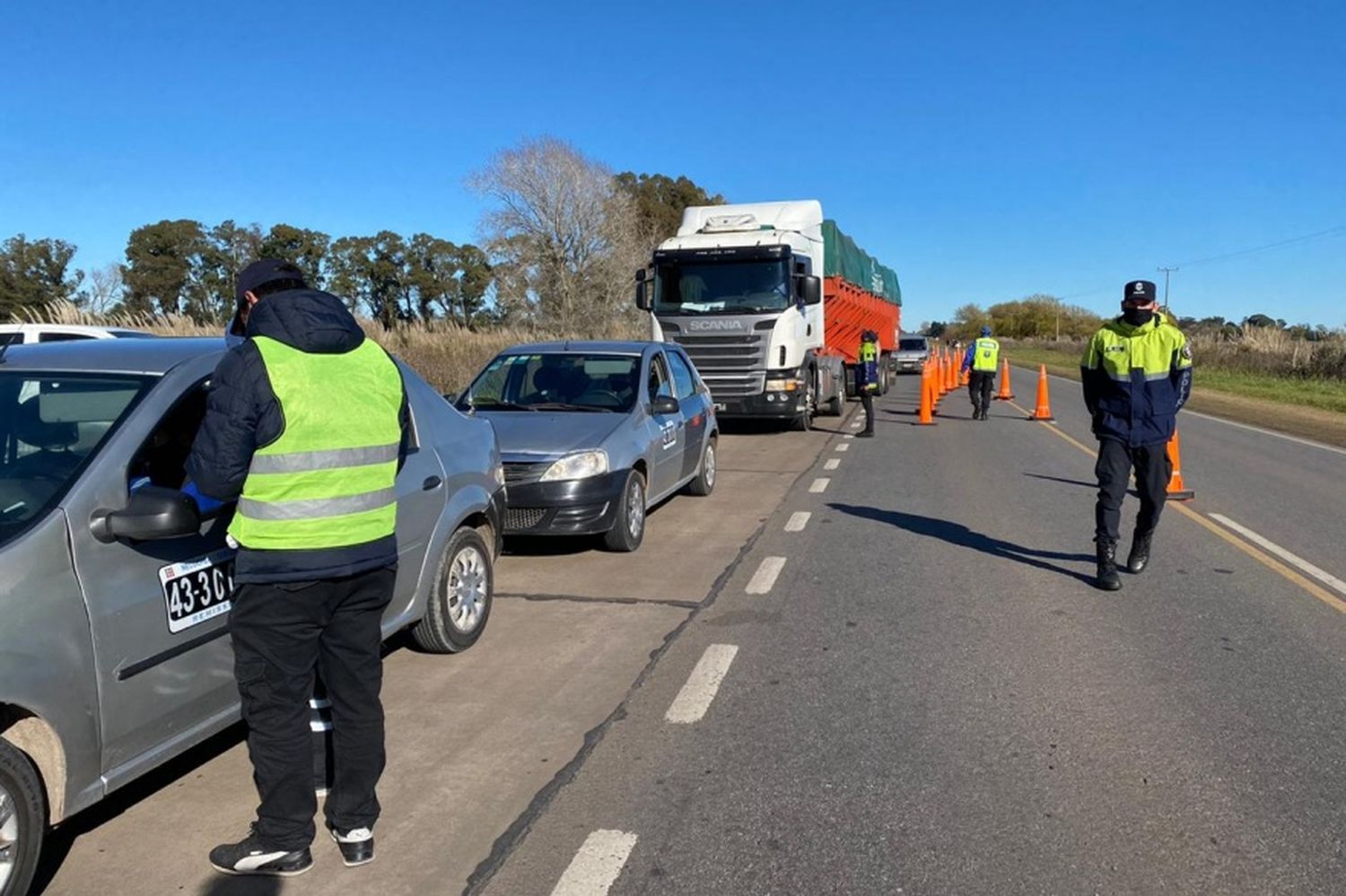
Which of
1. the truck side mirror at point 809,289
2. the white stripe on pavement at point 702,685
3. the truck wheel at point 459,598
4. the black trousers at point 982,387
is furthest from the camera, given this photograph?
the black trousers at point 982,387

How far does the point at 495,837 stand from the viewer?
3.51 metres

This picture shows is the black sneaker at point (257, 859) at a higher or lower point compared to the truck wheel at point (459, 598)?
lower

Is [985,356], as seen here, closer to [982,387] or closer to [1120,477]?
[982,387]

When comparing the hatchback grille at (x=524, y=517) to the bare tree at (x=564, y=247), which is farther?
the bare tree at (x=564, y=247)

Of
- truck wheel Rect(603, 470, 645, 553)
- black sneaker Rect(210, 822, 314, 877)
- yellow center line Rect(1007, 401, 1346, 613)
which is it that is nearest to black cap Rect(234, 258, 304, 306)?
black sneaker Rect(210, 822, 314, 877)

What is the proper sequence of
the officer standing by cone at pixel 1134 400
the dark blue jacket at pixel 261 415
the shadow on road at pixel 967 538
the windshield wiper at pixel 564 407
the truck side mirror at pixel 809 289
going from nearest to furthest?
1. the dark blue jacket at pixel 261 415
2. the officer standing by cone at pixel 1134 400
3. the shadow on road at pixel 967 538
4. the windshield wiper at pixel 564 407
5. the truck side mirror at pixel 809 289

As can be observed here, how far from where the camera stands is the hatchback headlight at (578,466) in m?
7.36

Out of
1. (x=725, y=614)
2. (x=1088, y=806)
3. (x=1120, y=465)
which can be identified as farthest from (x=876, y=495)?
(x=1088, y=806)

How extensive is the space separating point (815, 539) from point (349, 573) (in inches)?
230

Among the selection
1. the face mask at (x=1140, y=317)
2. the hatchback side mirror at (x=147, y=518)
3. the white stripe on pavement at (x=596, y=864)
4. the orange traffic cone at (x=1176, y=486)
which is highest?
the face mask at (x=1140, y=317)

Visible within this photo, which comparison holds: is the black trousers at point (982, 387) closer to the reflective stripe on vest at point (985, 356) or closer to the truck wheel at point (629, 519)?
the reflective stripe on vest at point (985, 356)

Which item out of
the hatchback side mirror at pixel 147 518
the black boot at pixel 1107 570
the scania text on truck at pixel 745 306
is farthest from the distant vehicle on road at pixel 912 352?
the hatchback side mirror at pixel 147 518

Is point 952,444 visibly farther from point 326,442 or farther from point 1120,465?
point 326,442

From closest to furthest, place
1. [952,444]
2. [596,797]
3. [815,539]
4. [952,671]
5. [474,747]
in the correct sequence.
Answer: [596,797]
[474,747]
[952,671]
[815,539]
[952,444]
